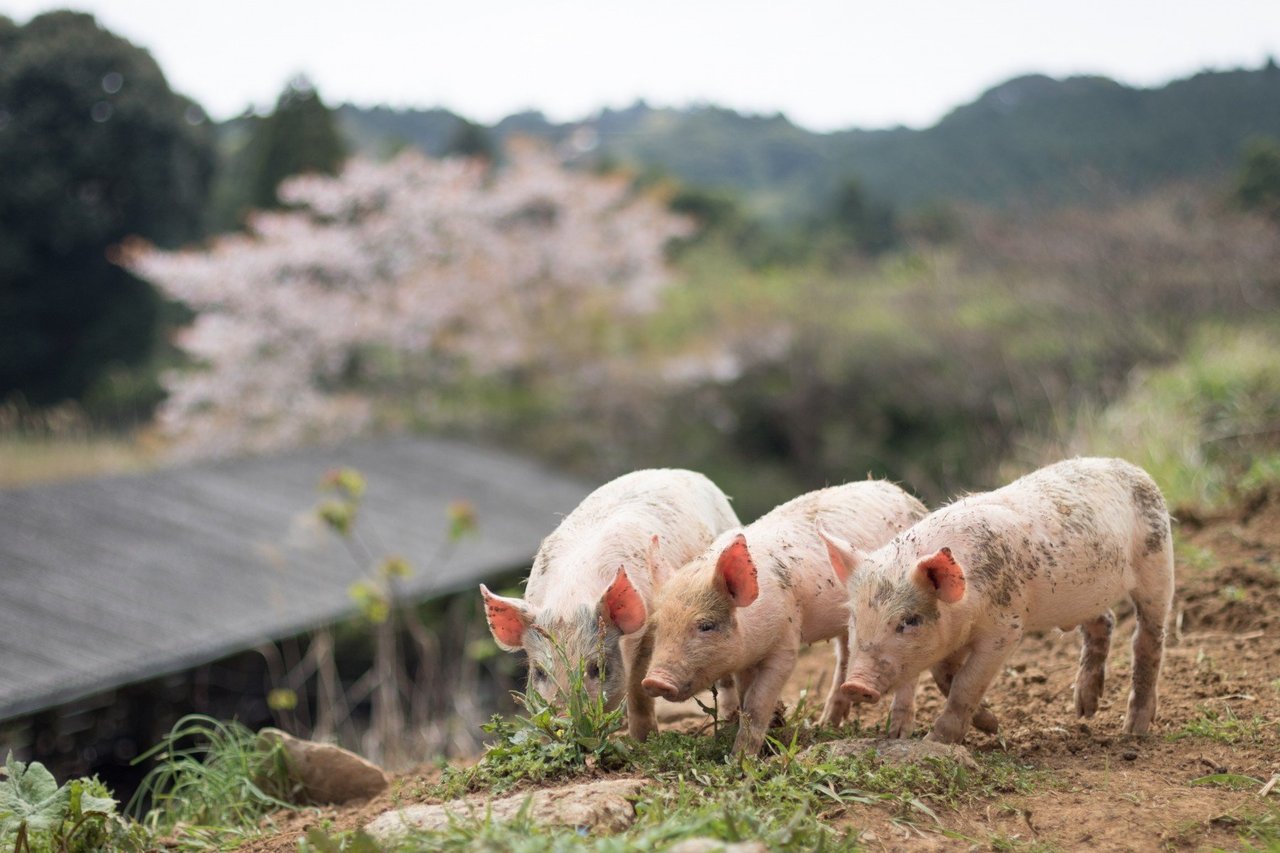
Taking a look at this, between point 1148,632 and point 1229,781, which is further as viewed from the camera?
point 1148,632

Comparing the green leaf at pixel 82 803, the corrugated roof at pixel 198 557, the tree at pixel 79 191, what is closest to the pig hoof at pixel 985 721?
the green leaf at pixel 82 803

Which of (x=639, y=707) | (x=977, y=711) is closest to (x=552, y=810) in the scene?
(x=639, y=707)

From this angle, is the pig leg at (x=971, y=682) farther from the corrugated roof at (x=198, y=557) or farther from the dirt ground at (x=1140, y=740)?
the corrugated roof at (x=198, y=557)

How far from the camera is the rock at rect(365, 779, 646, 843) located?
2.52 metres

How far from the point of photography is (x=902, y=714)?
327cm

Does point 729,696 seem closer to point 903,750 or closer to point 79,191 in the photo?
point 903,750

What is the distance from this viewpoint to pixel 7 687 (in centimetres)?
742

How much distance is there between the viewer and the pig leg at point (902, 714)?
10.7ft

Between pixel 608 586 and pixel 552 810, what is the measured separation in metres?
0.69

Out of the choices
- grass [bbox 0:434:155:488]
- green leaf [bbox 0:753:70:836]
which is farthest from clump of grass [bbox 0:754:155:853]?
grass [bbox 0:434:155:488]

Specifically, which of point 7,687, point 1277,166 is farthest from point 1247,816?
point 1277,166

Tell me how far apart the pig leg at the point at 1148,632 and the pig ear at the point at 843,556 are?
0.98 meters

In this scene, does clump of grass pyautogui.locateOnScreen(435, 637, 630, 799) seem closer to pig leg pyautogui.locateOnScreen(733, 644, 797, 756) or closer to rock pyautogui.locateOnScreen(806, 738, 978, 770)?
pig leg pyautogui.locateOnScreen(733, 644, 797, 756)

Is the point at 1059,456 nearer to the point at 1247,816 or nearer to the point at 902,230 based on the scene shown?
the point at 1247,816
